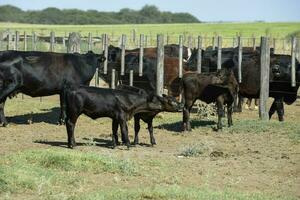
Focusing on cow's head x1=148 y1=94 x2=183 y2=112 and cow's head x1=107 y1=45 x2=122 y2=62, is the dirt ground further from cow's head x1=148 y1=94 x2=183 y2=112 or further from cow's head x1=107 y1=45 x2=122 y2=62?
cow's head x1=107 y1=45 x2=122 y2=62

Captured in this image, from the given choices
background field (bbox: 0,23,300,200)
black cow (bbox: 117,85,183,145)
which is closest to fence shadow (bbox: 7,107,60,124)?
background field (bbox: 0,23,300,200)

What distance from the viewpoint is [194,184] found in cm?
945

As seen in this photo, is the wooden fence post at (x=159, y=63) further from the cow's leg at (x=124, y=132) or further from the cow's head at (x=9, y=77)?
the cow's leg at (x=124, y=132)

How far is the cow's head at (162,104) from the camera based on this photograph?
501 inches

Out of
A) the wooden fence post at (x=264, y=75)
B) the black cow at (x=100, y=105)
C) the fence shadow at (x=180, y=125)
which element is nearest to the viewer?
the black cow at (x=100, y=105)

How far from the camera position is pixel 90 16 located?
127812 millimetres

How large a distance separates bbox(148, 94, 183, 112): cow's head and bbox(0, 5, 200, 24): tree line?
108 metres

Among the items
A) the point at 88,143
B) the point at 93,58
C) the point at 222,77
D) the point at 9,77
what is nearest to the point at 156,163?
the point at 88,143

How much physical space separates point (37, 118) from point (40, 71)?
157 centimetres

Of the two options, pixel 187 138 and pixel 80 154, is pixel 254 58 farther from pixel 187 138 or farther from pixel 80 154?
pixel 80 154

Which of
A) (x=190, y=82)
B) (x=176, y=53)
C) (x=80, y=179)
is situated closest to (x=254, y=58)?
(x=190, y=82)

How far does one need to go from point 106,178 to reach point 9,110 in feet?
29.9

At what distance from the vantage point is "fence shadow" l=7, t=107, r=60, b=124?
16.2 m

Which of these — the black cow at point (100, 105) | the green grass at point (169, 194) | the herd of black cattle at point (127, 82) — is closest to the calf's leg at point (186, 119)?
the herd of black cattle at point (127, 82)
